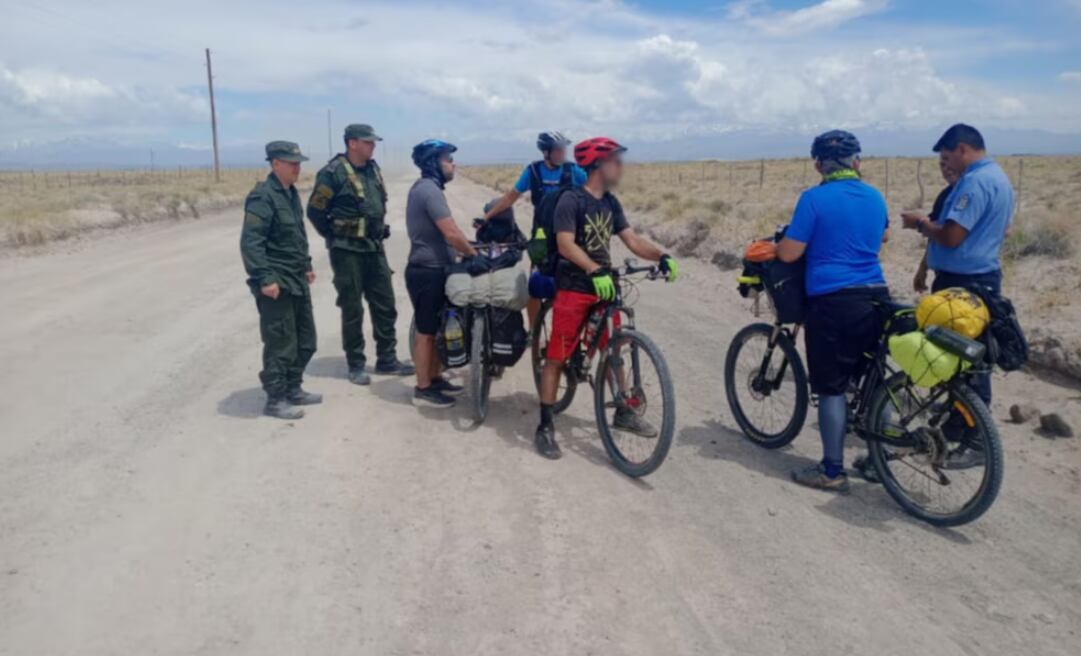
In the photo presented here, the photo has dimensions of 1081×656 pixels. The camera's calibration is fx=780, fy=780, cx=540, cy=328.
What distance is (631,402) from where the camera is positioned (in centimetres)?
495

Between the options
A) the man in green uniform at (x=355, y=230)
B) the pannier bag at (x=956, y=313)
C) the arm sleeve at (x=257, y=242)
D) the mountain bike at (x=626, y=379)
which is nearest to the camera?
the pannier bag at (x=956, y=313)

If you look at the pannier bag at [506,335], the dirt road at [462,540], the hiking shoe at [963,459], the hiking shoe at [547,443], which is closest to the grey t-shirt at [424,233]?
the pannier bag at [506,335]

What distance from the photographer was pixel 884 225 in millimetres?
4617

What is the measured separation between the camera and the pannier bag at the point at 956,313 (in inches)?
164

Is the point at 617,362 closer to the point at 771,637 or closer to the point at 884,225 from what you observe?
the point at 884,225

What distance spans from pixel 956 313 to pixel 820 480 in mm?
1240

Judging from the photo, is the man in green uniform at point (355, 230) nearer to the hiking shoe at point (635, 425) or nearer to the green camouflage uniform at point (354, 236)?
the green camouflage uniform at point (354, 236)

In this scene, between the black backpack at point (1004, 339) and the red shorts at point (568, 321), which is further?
the red shorts at point (568, 321)

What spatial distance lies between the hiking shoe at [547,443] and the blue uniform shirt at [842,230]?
197 centimetres

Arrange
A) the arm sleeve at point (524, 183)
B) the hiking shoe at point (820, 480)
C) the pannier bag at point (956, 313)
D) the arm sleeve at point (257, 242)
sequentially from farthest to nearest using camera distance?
the arm sleeve at point (524, 183) → the arm sleeve at point (257, 242) → the hiking shoe at point (820, 480) → the pannier bag at point (956, 313)

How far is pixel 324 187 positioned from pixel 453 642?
420 cm

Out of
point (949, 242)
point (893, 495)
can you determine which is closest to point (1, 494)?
point (893, 495)

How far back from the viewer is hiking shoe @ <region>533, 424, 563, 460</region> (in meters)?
5.18

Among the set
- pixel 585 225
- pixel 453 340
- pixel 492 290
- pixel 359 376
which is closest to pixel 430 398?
pixel 453 340
